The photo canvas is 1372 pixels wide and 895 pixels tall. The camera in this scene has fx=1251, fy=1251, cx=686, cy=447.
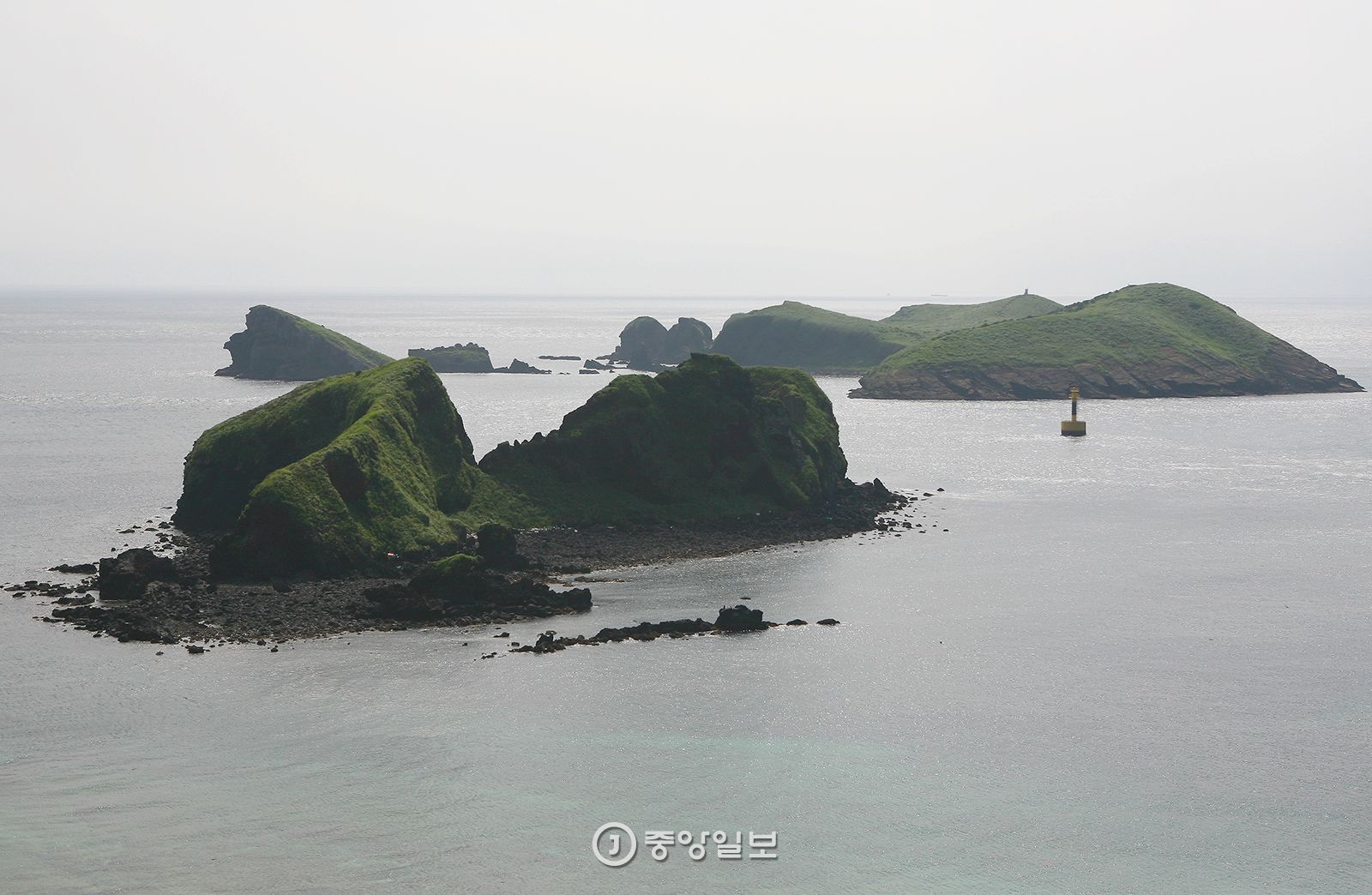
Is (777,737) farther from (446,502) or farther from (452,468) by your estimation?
(452,468)

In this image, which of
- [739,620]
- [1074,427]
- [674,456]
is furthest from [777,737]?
[1074,427]

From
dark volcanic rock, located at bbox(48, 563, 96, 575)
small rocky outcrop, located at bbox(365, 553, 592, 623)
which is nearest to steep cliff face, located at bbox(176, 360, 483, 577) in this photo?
small rocky outcrop, located at bbox(365, 553, 592, 623)

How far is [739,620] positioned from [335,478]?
77.0ft

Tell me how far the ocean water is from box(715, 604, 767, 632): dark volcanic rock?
1.35 meters

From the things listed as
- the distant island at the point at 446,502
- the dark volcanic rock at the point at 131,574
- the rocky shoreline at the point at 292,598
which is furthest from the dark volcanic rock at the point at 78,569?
the dark volcanic rock at the point at 131,574

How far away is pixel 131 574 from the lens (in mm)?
59469

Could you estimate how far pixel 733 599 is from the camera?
62844mm

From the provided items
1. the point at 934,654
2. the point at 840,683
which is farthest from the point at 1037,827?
the point at 934,654

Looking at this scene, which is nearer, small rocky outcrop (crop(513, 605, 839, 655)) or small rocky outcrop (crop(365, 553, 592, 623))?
small rocky outcrop (crop(513, 605, 839, 655))

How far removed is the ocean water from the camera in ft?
114

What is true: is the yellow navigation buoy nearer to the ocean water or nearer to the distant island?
the distant island

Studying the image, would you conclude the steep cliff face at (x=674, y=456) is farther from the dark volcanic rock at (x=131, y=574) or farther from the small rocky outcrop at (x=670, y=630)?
the dark volcanic rock at (x=131, y=574)

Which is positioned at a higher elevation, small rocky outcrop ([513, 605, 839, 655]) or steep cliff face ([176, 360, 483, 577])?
steep cliff face ([176, 360, 483, 577])

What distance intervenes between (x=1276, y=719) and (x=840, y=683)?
16.5 m
